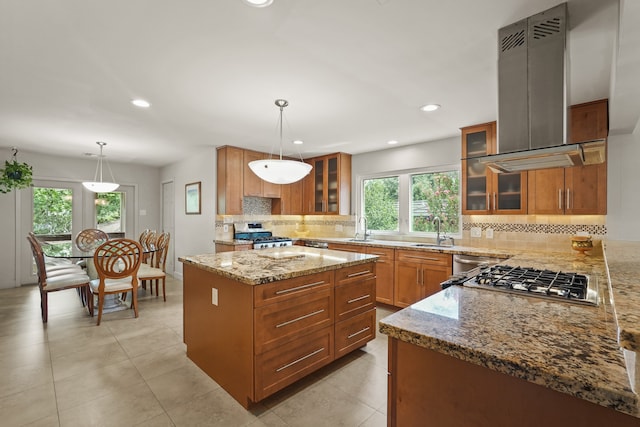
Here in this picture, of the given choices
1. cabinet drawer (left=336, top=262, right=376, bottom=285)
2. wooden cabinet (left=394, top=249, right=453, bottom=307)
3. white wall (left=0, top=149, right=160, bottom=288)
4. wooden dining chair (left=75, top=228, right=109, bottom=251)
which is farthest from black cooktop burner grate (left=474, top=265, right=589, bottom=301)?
white wall (left=0, top=149, right=160, bottom=288)

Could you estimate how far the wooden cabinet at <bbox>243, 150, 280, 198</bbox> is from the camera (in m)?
4.97

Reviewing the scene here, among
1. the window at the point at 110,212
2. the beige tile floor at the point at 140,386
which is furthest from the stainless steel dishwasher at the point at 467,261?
the window at the point at 110,212

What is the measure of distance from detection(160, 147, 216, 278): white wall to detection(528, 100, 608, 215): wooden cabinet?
4371 millimetres

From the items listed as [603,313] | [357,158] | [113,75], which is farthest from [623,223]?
[113,75]

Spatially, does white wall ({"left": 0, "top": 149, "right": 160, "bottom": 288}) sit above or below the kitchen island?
above

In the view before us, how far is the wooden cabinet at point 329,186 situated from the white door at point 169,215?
2.86 metres

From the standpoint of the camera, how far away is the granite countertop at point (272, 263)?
77.0 inches

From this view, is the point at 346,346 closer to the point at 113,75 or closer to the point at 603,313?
the point at 603,313

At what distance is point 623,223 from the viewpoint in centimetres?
279

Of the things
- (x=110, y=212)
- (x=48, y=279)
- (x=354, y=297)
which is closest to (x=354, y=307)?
(x=354, y=297)

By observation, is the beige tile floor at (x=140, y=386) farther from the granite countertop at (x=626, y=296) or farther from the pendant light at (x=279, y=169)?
the pendant light at (x=279, y=169)

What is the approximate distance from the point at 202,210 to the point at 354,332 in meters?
3.65

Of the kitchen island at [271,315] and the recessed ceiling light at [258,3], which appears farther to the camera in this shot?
the kitchen island at [271,315]

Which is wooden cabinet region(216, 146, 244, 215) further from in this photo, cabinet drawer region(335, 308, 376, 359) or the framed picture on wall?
cabinet drawer region(335, 308, 376, 359)
